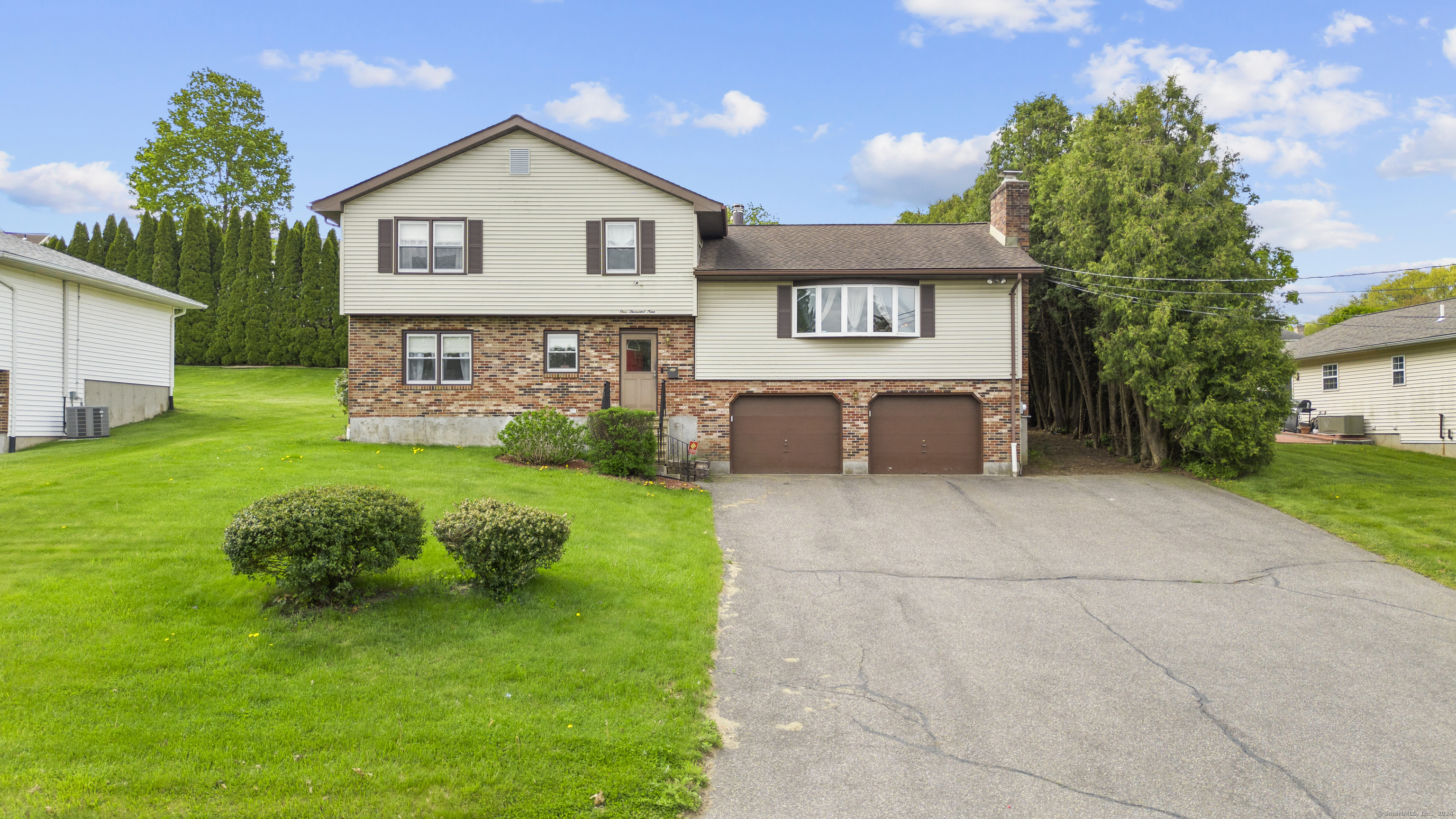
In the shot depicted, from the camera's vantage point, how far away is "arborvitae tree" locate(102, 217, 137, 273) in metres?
37.1

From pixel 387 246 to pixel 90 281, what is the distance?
8177 millimetres

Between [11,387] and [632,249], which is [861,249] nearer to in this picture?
[632,249]

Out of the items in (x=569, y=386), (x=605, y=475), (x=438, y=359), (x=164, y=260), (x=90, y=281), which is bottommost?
(x=605, y=475)

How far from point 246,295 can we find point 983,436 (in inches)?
1324

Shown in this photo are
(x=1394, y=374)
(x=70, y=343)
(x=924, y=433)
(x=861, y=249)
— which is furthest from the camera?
(x=1394, y=374)

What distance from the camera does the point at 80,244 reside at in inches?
1502

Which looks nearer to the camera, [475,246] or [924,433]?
[475,246]

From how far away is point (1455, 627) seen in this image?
29.3ft

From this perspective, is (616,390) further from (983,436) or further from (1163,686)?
(1163,686)

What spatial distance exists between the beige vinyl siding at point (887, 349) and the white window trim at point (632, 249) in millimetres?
1885

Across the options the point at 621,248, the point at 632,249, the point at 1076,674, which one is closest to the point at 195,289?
the point at 621,248

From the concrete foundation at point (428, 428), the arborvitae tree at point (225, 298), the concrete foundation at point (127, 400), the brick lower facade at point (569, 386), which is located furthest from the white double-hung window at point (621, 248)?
the arborvitae tree at point (225, 298)

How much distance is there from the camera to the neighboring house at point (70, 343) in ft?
59.3

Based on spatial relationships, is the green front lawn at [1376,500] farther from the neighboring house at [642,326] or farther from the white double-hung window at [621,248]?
the white double-hung window at [621,248]
